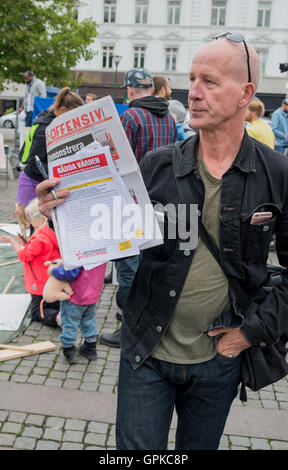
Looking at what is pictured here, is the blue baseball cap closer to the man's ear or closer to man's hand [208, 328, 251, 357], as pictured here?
the man's ear

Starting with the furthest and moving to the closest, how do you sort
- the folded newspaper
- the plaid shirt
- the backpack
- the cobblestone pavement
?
the backpack < the plaid shirt < the cobblestone pavement < the folded newspaper

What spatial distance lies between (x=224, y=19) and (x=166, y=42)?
4.45m

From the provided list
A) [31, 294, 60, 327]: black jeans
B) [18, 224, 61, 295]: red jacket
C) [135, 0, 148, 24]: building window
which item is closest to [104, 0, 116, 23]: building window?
[135, 0, 148, 24]: building window

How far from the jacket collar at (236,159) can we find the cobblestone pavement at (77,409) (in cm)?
188

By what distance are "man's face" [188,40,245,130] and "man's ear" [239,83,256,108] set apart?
0.02 meters

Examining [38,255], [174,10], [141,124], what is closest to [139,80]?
[141,124]

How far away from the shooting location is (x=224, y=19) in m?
35.3

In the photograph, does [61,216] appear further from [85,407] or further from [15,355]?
[15,355]

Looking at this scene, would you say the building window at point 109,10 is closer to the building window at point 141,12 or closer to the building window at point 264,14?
the building window at point 141,12

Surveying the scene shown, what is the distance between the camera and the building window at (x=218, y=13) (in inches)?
1385

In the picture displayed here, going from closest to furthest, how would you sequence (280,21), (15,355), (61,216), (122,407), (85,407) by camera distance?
(61,216) < (122,407) < (85,407) < (15,355) < (280,21)

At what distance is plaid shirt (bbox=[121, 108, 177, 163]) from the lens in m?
3.85

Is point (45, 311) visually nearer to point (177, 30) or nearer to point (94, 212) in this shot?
point (94, 212)

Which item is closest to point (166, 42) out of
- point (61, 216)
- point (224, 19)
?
point (224, 19)
